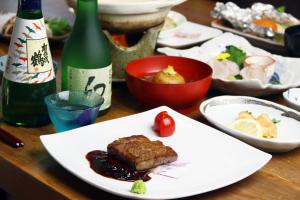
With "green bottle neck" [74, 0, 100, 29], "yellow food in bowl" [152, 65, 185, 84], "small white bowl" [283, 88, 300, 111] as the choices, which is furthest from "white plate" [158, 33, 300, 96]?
"green bottle neck" [74, 0, 100, 29]

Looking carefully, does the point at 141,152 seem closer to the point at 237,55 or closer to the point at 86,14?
the point at 86,14

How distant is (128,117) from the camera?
1.27 metres

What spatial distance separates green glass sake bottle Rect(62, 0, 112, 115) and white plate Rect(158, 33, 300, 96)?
0.33m

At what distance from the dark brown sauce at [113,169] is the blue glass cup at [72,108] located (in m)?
0.13

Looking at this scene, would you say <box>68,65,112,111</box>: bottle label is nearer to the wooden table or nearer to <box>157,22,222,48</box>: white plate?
the wooden table

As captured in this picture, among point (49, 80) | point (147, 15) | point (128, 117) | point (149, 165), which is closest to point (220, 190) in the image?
point (149, 165)

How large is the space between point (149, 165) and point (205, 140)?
0.64ft

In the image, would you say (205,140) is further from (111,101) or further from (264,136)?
(111,101)

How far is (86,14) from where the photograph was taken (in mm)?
1279

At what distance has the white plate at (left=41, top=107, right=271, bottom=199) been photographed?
1.01 m

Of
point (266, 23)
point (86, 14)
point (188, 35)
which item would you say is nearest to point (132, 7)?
point (86, 14)

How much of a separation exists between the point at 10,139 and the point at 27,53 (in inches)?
7.2

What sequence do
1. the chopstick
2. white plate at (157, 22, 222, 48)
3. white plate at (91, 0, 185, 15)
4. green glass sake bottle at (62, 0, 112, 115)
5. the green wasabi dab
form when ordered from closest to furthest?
the green wasabi dab → the chopstick → green glass sake bottle at (62, 0, 112, 115) → white plate at (91, 0, 185, 15) → white plate at (157, 22, 222, 48)

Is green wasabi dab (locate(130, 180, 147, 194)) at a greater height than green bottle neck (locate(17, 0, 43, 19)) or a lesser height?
lesser
